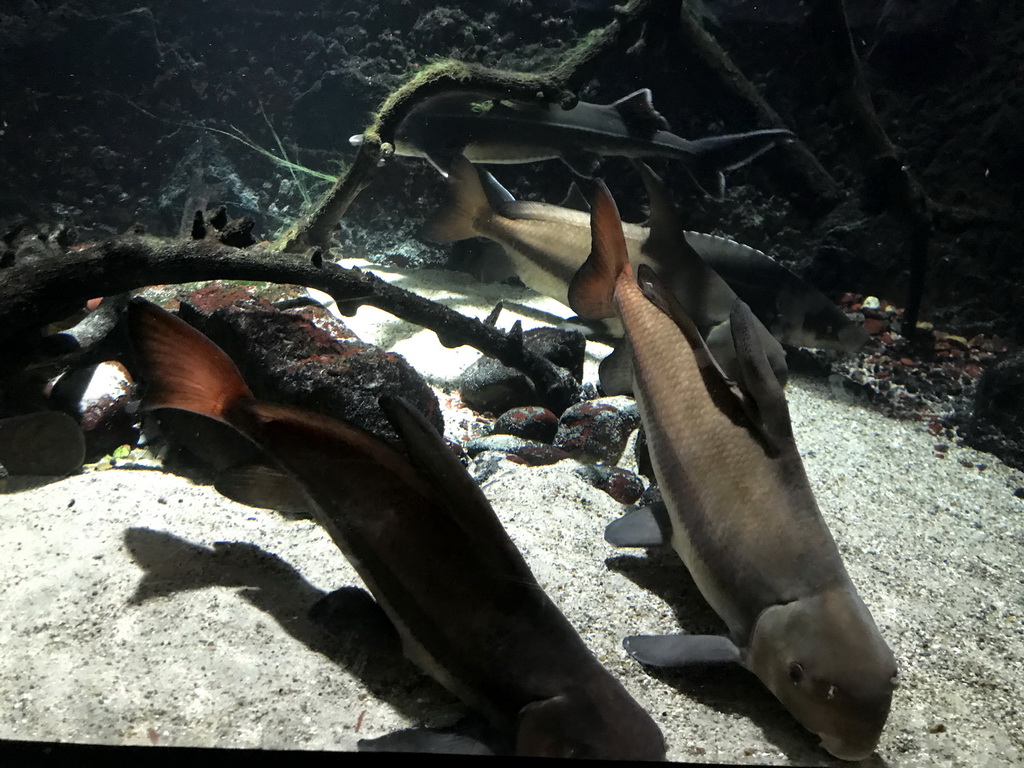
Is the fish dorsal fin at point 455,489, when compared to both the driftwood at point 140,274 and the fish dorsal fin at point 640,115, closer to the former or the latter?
the driftwood at point 140,274

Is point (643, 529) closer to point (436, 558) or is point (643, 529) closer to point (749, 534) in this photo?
point (749, 534)

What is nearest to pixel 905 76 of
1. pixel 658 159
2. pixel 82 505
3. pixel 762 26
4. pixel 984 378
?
pixel 762 26

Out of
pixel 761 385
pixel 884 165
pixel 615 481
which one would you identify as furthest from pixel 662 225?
pixel 884 165

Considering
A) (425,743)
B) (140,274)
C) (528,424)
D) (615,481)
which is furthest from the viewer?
(528,424)

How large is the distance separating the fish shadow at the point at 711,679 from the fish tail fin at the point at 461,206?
3364 mm

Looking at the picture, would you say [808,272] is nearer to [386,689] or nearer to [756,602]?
[756,602]

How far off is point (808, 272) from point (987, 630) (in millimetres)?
5016

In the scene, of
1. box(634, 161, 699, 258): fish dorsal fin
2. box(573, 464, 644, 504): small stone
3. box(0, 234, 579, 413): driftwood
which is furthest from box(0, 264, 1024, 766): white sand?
box(634, 161, 699, 258): fish dorsal fin

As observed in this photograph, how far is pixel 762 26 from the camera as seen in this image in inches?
255

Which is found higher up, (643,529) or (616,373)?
(616,373)

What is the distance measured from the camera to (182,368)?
6.01 feet

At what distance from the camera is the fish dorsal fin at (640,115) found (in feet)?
19.9

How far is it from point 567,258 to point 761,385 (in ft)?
9.74

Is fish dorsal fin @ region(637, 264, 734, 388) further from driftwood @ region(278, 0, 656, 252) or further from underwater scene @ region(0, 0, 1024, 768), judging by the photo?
driftwood @ region(278, 0, 656, 252)
